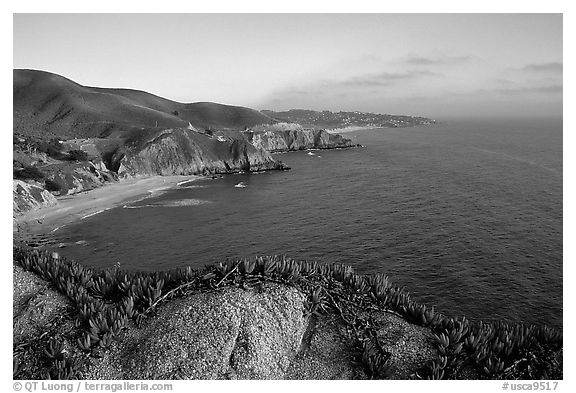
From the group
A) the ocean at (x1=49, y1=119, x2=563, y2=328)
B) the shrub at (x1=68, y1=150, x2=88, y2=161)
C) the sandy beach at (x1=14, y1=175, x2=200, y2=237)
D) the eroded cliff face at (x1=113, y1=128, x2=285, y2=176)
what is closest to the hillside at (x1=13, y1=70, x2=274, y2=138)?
the eroded cliff face at (x1=113, y1=128, x2=285, y2=176)

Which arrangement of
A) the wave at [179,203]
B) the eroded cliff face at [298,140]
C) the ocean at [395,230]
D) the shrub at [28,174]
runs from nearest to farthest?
the ocean at [395,230] → the shrub at [28,174] → the wave at [179,203] → the eroded cliff face at [298,140]

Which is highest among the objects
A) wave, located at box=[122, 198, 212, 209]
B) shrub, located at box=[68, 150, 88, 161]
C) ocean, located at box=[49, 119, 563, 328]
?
shrub, located at box=[68, 150, 88, 161]

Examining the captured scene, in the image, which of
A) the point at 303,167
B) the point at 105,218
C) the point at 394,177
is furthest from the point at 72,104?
the point at 394,177

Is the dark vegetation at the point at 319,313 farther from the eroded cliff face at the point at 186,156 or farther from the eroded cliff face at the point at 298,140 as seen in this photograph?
the eroded cliff face at the point at 298,140

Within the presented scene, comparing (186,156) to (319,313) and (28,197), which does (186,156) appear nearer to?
(28,197)

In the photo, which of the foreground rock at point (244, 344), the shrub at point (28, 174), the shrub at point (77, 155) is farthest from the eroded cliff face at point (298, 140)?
the foreground rock at point (244, 344)

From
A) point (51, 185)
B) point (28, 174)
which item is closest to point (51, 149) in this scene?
point (51, 185)

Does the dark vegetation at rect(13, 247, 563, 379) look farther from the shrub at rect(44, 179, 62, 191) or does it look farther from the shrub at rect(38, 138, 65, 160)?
the shrub at rect(38, 138, 65, 160)
